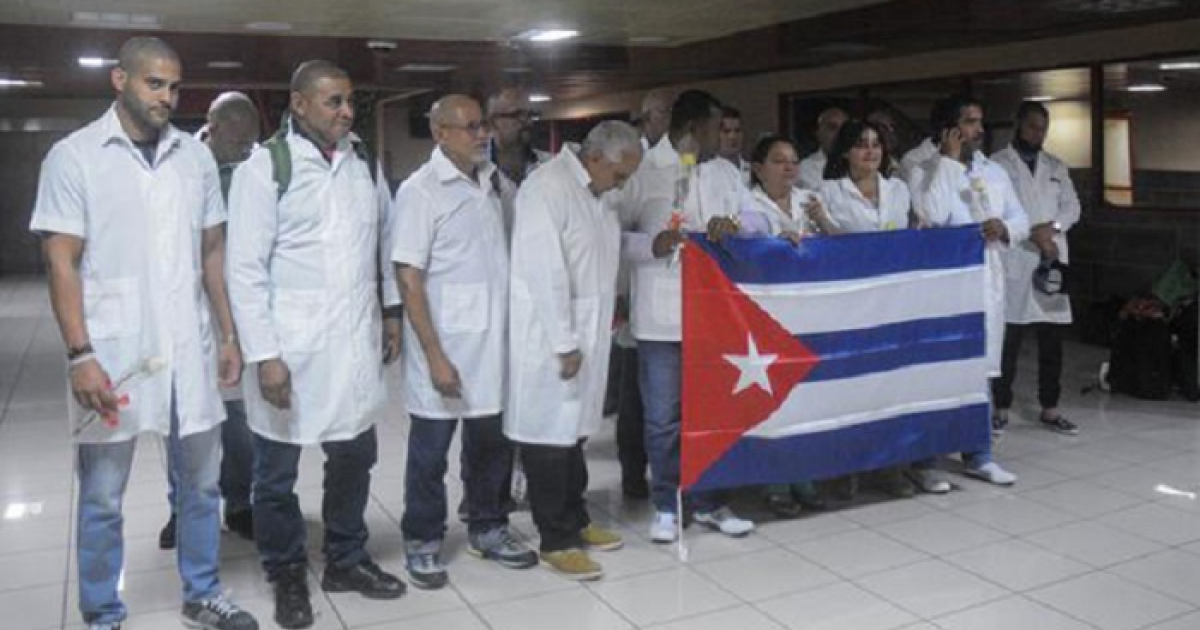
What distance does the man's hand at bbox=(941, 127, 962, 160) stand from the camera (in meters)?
4.50

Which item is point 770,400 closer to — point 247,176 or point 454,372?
point 454,372

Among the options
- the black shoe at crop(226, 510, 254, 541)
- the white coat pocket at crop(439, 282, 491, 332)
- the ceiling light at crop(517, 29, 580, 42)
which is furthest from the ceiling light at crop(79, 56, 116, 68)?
the white coat pocket at crop(439, 282, 491, 332)

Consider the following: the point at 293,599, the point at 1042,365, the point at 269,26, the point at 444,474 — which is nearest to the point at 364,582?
the point at 293,599

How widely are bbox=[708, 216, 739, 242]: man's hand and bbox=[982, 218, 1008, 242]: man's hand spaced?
1304 mm

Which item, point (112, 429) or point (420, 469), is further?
point (420, 469)

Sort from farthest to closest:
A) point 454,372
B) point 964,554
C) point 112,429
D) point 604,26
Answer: point 604,26 < point 964,554 < point 454,372 < point 112,429

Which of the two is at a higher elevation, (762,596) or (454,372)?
(454,372)

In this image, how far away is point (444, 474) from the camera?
3.54m

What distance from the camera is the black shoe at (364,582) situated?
3307 mm

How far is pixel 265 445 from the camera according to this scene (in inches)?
125

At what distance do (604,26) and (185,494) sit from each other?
15.6 ft

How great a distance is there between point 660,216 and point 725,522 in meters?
1.12

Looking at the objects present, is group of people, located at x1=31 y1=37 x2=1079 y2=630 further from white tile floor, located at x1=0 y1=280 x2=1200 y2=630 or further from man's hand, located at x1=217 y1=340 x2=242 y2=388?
white tile floor, located at x1=0 y1=280 x2=1200 y2=630

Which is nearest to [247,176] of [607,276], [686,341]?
[607,276]
